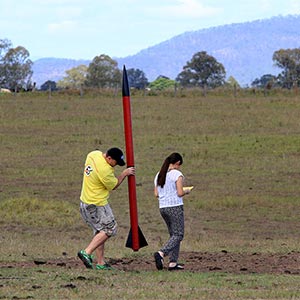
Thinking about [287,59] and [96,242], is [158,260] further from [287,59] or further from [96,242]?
[287,59]

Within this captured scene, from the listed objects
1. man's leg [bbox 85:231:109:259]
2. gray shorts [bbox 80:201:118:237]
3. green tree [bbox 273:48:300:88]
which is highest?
green tree [bbox 273:48:300:88]

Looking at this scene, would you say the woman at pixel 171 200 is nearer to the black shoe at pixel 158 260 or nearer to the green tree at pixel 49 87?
the black shoe at pixel 158 260

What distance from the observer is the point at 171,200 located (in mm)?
12820

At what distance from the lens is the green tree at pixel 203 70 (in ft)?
327

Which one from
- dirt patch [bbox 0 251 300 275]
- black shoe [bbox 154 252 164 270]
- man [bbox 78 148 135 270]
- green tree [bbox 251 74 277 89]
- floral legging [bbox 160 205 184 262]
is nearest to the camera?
man [bbox 78 148 135 270]

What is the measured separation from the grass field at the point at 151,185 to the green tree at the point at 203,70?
1911 inches

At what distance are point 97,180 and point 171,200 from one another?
3.51ft

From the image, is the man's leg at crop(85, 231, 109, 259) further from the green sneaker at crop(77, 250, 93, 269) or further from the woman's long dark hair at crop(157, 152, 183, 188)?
the woman's long dark hair at crop(157, 152, 183, 188)

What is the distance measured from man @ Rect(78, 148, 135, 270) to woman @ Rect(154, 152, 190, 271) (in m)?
0.50

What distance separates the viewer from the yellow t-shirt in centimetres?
1241

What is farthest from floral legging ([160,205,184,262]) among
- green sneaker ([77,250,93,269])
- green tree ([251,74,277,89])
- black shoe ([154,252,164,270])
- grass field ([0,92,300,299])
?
green tree ([251,74,277,89])

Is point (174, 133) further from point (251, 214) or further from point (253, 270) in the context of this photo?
point (253, 270)

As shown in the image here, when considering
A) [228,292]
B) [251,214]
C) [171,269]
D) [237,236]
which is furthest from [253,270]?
[251,214]

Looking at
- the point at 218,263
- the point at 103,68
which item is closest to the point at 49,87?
the point at 218,263
